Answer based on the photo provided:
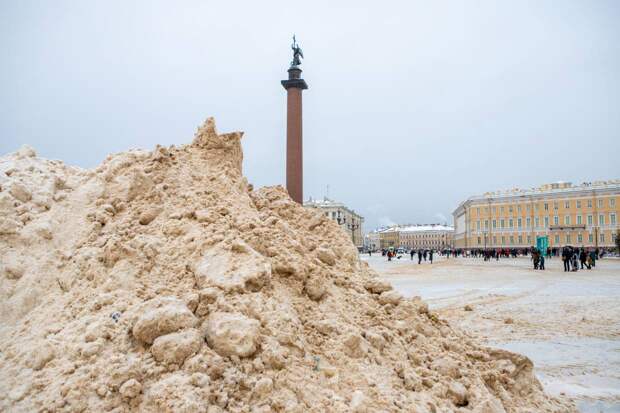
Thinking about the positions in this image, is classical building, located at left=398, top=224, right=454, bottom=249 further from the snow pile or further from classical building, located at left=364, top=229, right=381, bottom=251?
the snow pile

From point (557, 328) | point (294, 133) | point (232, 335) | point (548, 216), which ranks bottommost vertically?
point (557, 328)

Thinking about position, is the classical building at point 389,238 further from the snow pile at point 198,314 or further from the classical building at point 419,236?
the snow pile at point 198,314

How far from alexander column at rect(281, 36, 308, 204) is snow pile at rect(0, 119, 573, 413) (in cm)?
799

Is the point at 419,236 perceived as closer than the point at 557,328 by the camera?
No

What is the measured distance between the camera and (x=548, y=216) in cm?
6819

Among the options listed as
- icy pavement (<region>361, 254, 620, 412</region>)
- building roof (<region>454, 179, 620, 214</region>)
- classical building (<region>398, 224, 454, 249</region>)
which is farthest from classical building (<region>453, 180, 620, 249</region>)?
icy pavement (<region>361, 254, 620, 412</region>)

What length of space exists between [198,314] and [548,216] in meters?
75.0

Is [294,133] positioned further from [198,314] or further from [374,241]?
[374,241]

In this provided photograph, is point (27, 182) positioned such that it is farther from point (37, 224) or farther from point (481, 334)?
point (481, 334)

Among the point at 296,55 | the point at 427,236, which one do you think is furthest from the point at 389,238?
the point at 296,55

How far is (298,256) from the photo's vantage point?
14.9 feet

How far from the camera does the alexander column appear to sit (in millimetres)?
13883

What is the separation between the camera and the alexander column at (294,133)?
13883 millimetres

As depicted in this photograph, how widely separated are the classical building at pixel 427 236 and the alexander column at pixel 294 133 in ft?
397
